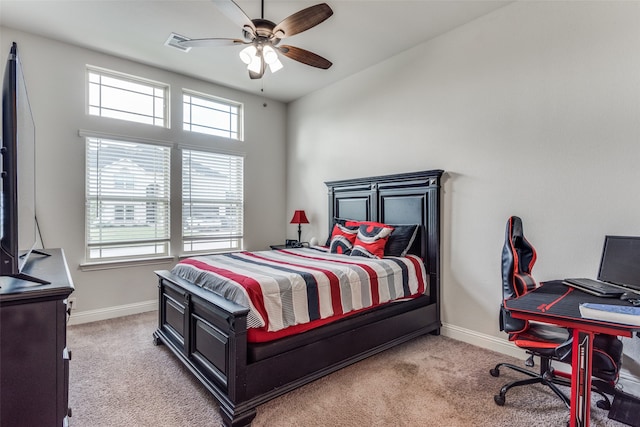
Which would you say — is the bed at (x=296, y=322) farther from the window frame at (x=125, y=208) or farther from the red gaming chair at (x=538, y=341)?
the window frame at (x=125, y=208)

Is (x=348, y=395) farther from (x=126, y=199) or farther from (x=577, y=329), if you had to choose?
(x=126, y=199)

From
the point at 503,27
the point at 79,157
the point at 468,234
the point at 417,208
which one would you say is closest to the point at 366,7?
the point at 503,27

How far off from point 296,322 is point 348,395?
2.00 ft

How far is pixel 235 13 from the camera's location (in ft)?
7.00

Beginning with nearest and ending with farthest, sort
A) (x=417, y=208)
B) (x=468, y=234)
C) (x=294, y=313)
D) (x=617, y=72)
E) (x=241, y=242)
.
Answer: (x=294, y=313), (x=617, y=72), (x=468, y=234), (x=417, y=208), (x=241, y=242)

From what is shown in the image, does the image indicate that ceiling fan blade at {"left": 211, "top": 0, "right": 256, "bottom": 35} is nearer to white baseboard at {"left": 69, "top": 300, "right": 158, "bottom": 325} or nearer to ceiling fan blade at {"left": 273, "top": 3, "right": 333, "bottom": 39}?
ceiling fan blade at {"left": 273, "top": 3, "right": 333, "bottom": 39}

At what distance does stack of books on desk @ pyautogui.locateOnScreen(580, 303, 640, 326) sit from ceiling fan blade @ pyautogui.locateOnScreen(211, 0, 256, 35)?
2500 millimetres

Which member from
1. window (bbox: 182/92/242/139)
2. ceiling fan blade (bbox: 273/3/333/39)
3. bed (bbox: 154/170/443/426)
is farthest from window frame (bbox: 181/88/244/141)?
ceiling fan blade (bbox: 273/3/333/39)

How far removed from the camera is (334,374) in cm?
239

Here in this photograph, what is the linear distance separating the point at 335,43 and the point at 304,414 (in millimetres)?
3383

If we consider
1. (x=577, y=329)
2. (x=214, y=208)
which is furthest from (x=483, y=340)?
(x=214, y=208)

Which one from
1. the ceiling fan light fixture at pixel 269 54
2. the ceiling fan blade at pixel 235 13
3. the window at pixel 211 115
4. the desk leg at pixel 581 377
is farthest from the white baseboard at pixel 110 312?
the desk leg at pixel 581 377

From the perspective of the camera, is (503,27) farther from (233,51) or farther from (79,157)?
(79,157)

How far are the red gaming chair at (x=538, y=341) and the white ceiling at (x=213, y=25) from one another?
81.8 inches
